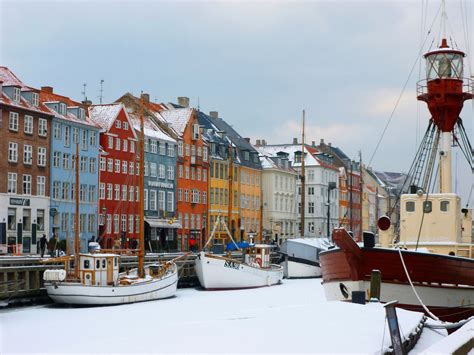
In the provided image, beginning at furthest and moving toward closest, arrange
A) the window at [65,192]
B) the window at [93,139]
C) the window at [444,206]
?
the window at [93,139], the window at [65,192], the window at [444,206]

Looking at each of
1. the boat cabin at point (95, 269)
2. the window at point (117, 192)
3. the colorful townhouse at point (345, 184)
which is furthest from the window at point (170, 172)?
the colorful townhouse at point (345, 184)

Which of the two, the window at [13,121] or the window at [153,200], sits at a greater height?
the window at [13,121]

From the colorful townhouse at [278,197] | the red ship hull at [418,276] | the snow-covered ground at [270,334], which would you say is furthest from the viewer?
the colorful townhouse at [278,197]

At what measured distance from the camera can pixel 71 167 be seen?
68.4 meters

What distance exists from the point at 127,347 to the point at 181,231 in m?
70.2

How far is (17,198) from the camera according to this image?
60812 millimetres

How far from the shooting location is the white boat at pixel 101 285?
128 ft

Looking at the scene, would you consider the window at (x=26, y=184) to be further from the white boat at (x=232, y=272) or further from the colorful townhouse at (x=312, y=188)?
the colorful townhouse at (x=312, y=188)

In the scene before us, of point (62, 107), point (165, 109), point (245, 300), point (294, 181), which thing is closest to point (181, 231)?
point (165, 109)

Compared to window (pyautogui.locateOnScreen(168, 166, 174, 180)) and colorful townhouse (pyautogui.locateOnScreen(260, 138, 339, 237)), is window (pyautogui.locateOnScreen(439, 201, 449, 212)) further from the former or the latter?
colorful townhouse (pyautogui.locateOnScreen(260, 138, 339, 237))

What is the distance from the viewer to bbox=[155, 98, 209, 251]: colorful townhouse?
3334 inches

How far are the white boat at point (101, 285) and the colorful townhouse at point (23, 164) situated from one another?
1740cm

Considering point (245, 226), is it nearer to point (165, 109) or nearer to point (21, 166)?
point (165, 109)

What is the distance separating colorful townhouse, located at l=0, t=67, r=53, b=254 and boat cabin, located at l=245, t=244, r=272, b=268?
15524 mm
